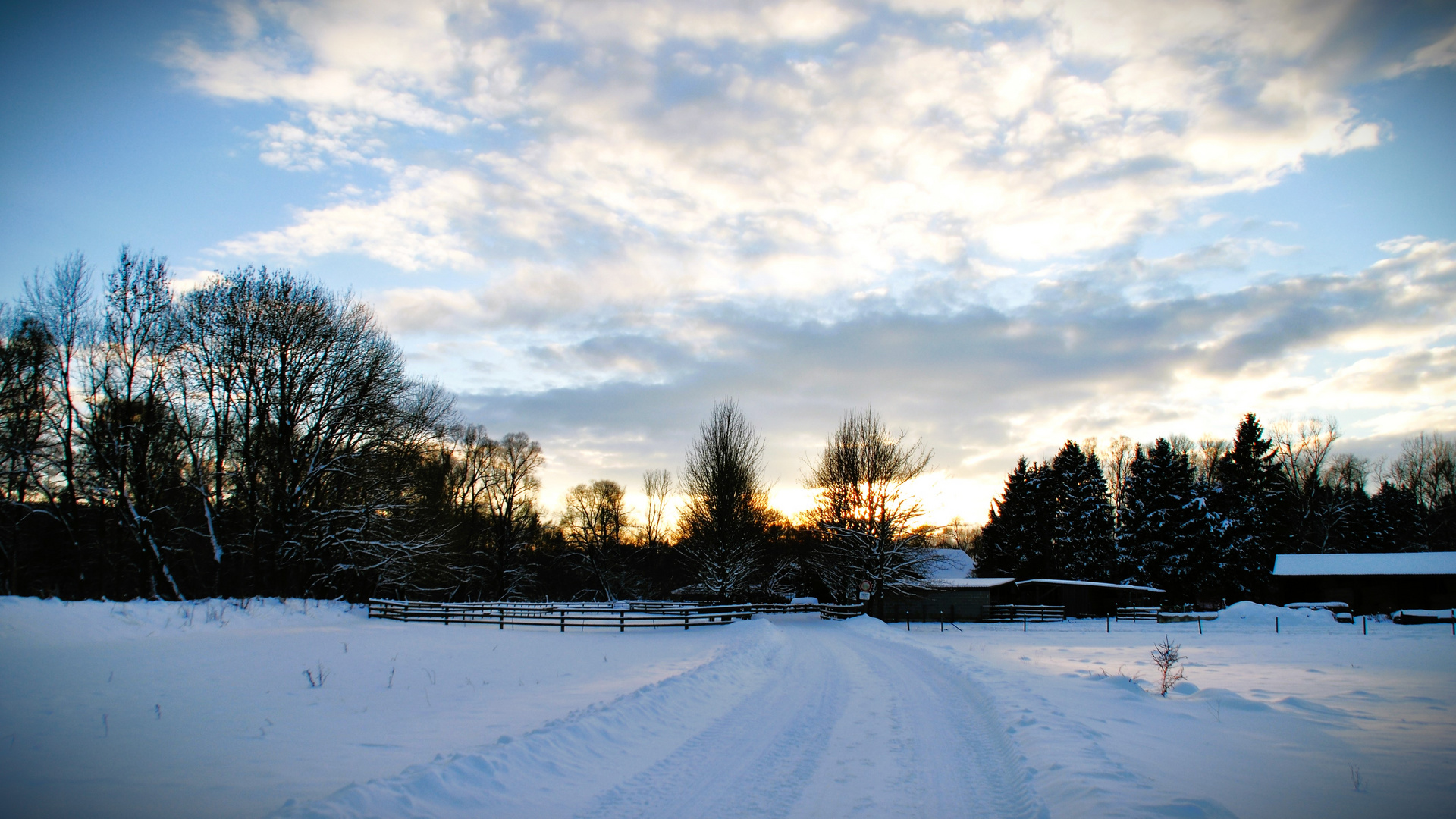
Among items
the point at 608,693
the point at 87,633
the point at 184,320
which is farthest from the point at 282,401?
the point at 608,693

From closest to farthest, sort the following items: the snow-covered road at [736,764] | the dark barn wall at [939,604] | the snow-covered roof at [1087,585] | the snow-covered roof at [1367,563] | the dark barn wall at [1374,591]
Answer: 1. the snow-covered road at [736,764]
2. the dark barn wall at [1374,591]
3. the snow-covered roof at [1367,563]
4. the dark barn wall at [939,604]
5. the snow-covered roof at [1087,585]

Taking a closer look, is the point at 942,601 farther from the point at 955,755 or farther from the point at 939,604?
the point at 955,755

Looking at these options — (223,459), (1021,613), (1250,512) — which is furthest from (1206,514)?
(223,459)

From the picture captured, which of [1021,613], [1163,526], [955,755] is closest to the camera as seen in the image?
[955,755]

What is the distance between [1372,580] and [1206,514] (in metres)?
9.38

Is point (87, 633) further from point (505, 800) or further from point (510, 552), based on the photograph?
point (510, 552)

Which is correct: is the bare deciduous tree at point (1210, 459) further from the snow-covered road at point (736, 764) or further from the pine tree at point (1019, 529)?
the snow-covered road at point (736, 764)

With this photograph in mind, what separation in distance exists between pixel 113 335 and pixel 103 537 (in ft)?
27.2

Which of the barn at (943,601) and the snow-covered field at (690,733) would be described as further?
the barn at (943,601)

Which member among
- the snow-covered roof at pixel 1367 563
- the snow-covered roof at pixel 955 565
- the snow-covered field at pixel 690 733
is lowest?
the snow-covered roof at pixel 955 565

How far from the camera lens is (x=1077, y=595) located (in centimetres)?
4847

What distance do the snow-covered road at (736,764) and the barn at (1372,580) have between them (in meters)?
45.5

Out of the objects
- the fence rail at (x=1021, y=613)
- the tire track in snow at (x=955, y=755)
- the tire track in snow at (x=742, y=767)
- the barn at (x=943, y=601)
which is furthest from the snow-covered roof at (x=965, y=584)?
the tire track in snow at (x=742, y=767)

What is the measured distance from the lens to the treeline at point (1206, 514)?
48.9 metres
